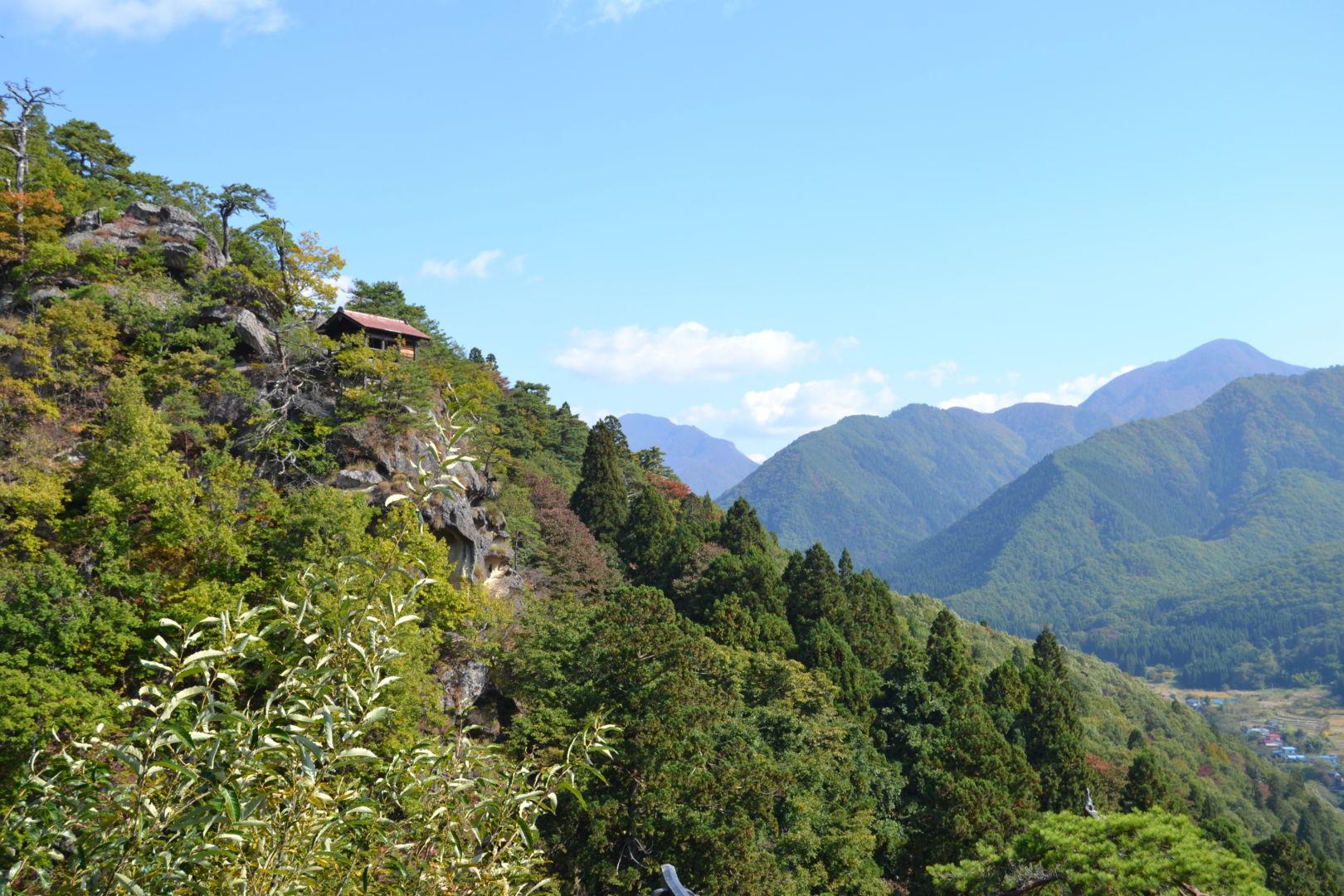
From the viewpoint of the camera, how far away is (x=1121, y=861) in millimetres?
15359

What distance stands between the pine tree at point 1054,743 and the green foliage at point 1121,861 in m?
13.3

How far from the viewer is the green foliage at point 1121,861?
591 inches

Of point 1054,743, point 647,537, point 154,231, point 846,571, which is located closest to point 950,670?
point 1054,743

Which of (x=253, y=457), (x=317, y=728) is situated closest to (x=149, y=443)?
(x=253, y=457)

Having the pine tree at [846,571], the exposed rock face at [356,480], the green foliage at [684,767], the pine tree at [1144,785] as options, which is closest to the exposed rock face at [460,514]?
the exposed rock face at [356,480]

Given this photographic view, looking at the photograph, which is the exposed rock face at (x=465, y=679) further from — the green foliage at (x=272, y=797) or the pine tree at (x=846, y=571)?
the pine tree at (x=846, y=571)

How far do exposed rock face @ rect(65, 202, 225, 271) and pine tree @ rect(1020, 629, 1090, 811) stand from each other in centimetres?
3518

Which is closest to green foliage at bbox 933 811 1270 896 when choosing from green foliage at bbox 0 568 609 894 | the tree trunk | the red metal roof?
green foliage at bbox 0 568 609 894

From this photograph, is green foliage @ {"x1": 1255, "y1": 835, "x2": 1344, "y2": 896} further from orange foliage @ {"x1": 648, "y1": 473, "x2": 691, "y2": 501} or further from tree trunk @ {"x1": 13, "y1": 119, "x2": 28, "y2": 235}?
tree trunk @ {"x1": 13, "y1": 119, "x2": 28, "y2": 235}

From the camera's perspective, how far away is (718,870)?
18062mm

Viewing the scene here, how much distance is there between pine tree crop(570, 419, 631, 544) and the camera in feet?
124

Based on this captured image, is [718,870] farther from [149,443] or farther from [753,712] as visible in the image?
[149,443]

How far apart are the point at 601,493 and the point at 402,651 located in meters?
32.4

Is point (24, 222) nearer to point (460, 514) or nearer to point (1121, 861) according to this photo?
point (460, 514)
